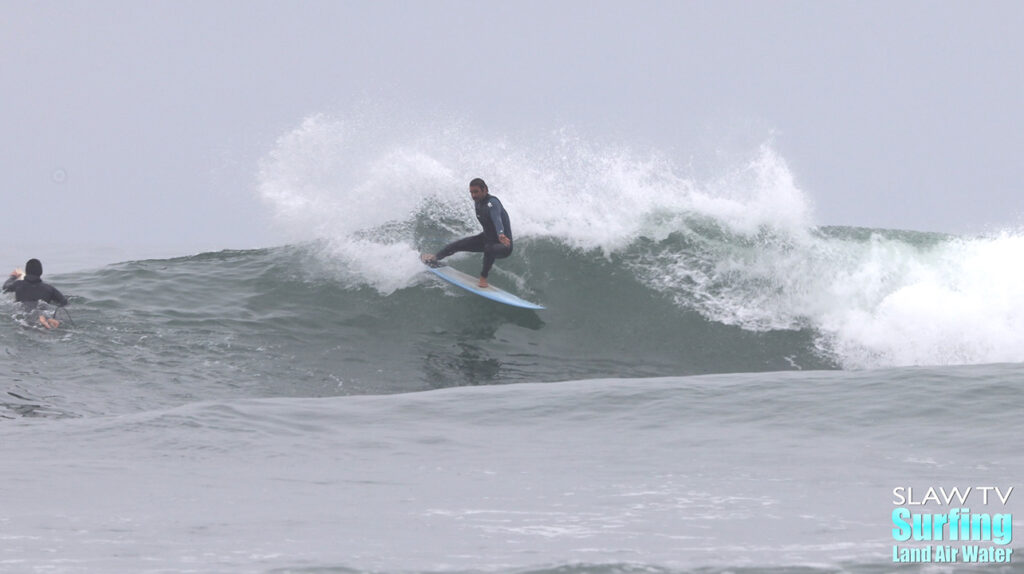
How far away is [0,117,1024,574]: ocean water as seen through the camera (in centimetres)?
673

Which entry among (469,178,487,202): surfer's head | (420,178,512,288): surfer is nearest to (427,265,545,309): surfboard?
(420,178,512,288): surfer

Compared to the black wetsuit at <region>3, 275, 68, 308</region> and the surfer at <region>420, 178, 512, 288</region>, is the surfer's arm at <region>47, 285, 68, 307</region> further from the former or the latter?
the surfer at <region>420, 178, 512, 288</region>

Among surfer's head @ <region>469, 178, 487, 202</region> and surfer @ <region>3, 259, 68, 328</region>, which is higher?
surfer's head @ <region>469, 178, 487, 202</region>

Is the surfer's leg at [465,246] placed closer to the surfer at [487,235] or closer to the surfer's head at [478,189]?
the surfer at [487,235]

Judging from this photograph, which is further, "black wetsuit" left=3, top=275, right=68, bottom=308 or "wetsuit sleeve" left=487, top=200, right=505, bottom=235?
"wetsuit sleeve" left=487, top=200, right=505, bottom=235

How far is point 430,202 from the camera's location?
1850cm

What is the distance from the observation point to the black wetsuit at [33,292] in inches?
575

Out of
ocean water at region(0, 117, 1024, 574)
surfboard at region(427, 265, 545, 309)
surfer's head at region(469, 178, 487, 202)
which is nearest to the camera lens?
ocean water at region(0, 117, 1024, 574)

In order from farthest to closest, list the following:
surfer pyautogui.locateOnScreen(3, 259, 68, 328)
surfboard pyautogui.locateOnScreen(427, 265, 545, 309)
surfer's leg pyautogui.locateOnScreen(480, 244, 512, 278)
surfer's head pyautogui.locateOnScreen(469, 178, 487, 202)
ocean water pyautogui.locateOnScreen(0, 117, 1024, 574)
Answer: surfboard pyautogui.locateOnScreen(427, 265, 545, 309) → surfer's leg pyautogui.locateOnScreen(480, 244, 512, 278) → surfer's head pyautogui.locateOnScreen(469, 178, 487, 202) → surfer pyautogui.locateOnScreen(3, 259, 68, 328) → ocean water pyautogui.locateOnScreen(0, 117, 1024, 574)

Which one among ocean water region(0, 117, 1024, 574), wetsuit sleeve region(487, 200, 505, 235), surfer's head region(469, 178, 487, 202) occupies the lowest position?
ocean water region(0, 117, 1024, 574)

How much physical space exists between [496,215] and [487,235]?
1.31 feet

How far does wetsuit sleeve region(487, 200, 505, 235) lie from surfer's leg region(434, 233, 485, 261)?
0.49 meters

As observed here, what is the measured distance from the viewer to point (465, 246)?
1582cm

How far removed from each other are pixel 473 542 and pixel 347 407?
16.1ft
